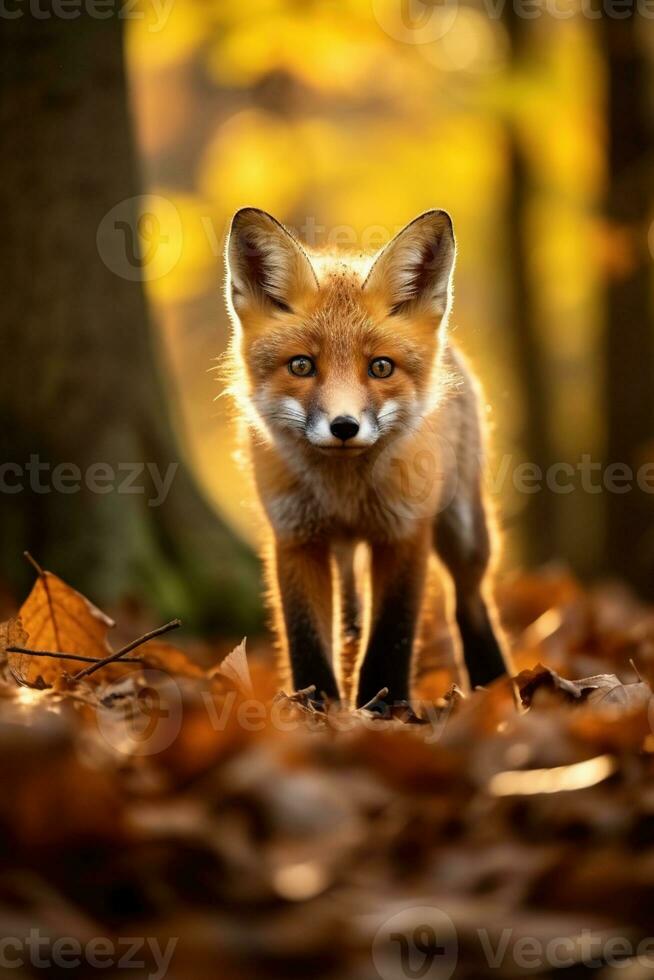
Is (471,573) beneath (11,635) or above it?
beneath

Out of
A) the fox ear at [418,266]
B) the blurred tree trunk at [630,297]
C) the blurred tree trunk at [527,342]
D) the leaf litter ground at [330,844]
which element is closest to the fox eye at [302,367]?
the fox ear at [418,266]

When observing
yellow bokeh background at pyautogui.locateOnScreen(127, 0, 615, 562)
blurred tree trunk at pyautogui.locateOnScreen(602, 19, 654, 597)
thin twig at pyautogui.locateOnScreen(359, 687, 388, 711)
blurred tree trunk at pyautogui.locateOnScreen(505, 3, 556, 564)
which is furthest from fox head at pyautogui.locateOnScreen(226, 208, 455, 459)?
blurred tree trunk at pyautogui.locateOnScreen(505, 3, 556, 564)

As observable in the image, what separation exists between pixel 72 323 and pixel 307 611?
2384mm

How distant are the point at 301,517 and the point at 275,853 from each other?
7.89 feet

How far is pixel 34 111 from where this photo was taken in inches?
217

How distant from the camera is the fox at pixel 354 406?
3.77 m

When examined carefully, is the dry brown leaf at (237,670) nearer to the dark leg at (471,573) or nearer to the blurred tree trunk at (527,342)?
the dark leg at (471,573)

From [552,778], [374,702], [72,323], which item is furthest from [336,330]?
[72,323]

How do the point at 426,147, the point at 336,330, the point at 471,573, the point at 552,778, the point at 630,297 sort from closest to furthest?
the point at 552,778 < the point at 336,330 < the point at 471,573 < the point at 630,297 < the point at 426,147


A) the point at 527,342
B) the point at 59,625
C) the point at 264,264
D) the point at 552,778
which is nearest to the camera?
the point at 552,778

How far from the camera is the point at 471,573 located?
4.69 metres

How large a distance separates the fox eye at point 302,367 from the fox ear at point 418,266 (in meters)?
0.39

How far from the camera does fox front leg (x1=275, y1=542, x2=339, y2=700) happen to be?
389 cm

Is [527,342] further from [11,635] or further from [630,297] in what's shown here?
[11,635]
